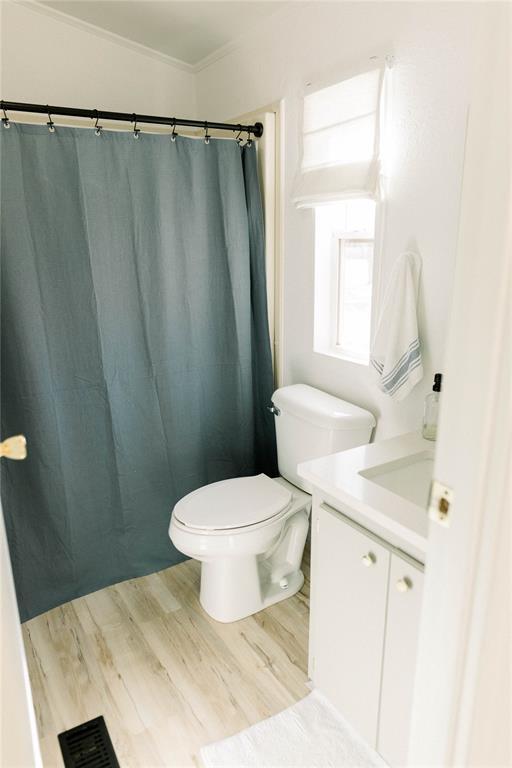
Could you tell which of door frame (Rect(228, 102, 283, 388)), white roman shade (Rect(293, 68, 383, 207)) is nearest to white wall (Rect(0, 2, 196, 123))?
door frame (Rect(228, 102, 283, 388))

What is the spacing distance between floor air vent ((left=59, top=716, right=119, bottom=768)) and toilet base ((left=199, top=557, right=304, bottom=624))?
56 cm

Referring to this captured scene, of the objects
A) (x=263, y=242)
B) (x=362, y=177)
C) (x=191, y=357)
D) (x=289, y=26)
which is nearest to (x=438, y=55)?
(x=362, y=177)

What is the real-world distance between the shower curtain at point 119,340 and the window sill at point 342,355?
0.30 m

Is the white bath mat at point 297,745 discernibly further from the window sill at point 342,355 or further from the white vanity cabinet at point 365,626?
the window sill at point 342,355

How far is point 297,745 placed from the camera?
4.93 ft

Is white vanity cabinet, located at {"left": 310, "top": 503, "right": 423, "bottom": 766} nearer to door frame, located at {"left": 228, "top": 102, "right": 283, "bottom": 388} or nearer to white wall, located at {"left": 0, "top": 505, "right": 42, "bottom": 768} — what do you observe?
white wall, located at {"left": 0, "top": 505, "right": 42, "bottom": 768}

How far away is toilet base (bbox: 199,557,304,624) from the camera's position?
6.42ft

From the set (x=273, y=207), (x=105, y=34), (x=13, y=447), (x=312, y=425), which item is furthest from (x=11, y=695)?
(x=105, y=34)

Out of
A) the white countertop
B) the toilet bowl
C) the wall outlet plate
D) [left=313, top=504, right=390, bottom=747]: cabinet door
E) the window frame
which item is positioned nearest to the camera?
the wall outlet plate

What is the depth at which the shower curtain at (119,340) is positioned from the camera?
1.83 metres

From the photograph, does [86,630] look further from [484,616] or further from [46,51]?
[46,51]

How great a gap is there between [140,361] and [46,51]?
4.53 ft

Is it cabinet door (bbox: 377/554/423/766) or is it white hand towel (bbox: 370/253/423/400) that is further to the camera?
white hand towel (bbox: 370/253/423/400)

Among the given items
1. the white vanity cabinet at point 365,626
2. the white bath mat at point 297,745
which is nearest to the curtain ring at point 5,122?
the white vanity cabinet at point 365,626
